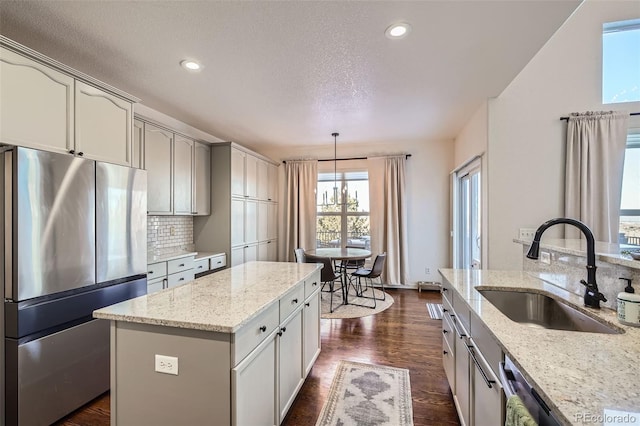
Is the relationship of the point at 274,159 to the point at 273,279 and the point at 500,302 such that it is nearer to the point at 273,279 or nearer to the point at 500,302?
the point at 273,279

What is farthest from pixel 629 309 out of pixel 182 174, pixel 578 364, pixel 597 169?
pixel 182 174

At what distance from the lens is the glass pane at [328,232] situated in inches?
223

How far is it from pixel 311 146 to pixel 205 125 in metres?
2.05

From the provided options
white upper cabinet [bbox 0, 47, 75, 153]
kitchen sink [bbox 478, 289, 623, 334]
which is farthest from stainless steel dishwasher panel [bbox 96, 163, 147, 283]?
kitchen sink [bbox 478, 289, 623, 334]

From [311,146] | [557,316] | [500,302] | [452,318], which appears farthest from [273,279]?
[311,146]

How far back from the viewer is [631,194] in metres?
3.06

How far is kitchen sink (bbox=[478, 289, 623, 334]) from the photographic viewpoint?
146 cm

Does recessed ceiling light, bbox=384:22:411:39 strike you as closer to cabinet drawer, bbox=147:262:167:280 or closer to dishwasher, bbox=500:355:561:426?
dishwasher, bbox=500:355:561:426

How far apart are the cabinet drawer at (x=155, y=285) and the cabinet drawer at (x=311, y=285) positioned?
1650mm

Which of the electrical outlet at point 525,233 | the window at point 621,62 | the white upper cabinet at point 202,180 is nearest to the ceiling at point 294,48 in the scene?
the white upper cabinet at point 202,180

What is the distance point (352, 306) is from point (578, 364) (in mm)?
3407

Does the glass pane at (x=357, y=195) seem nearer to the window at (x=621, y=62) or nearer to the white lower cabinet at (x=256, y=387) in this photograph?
the window at (x=621, y=62)

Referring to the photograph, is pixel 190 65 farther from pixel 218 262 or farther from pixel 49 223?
pixel 218 262

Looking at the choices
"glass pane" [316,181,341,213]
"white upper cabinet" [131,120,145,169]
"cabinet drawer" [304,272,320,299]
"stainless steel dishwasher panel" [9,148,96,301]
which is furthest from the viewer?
"glass pane" [316,181,341,213]
